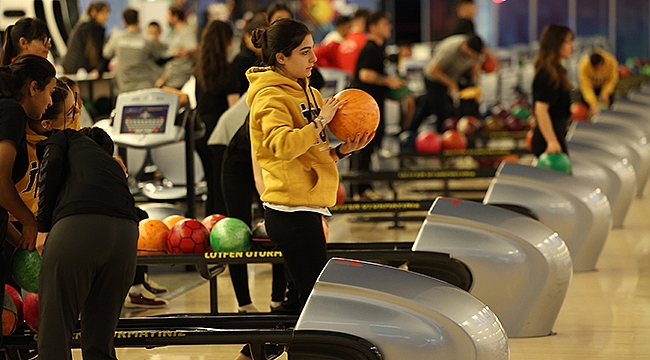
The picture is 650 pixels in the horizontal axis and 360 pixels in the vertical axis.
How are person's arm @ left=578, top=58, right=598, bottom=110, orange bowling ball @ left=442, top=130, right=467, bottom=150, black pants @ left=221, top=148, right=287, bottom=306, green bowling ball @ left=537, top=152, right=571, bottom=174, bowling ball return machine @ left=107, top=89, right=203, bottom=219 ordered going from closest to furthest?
black pants @ left=221, top=148, right=287, bottom=306, bowling ball return machine @ left=107, top=89, right=203, bottom=219, green bowling ball @ left=537, top=152, right=571, bottom=174, orange bowling ball @ left=442, top=130, right=467, bottom=150, person's arm @ left=578, top=58, right=598, bottom=110

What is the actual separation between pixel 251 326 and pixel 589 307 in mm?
2395

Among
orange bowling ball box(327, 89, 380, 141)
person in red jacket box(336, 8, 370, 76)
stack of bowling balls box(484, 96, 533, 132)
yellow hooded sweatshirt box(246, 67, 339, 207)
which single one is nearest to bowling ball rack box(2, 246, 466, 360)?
yellow hooded sweatshirt box(246, 67, 339, 207)

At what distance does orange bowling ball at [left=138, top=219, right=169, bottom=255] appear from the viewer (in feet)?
17.5

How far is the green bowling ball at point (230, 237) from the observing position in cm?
513

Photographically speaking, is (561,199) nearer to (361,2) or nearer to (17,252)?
(17,252)

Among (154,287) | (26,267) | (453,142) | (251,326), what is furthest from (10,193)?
(453,142)

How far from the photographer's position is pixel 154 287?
21.0 ft

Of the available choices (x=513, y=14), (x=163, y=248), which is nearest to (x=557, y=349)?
(x=163, y=248)

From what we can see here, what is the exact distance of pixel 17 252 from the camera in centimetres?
396

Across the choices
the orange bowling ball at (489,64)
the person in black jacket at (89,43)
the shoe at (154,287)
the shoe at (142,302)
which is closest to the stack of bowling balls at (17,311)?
the shoe at (142,302)

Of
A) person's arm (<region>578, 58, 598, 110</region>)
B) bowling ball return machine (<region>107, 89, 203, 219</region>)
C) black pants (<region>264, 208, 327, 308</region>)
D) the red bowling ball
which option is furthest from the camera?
person's arm (<region>578, 58, 598, 110</region>)

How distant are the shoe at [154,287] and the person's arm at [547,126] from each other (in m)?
3.03

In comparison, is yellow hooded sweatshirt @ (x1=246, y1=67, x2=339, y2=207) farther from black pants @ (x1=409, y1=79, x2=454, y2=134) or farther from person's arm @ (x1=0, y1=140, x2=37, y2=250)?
black pants @ (x1=409, y1=79, x2=454, y2=134)

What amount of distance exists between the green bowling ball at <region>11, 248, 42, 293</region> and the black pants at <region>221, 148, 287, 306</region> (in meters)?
1.62
